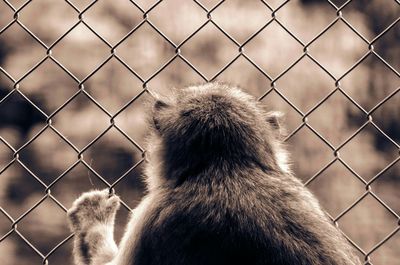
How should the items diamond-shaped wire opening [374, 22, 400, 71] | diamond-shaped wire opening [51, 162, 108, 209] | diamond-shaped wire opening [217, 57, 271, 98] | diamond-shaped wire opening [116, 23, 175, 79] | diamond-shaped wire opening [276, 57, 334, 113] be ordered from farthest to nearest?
diamond-shaped wire opening [374, 22, 400, 71] < diamond-shaped wire opening [276, 57, 334, 113] < diamond-shaped wire opening [51, 162, 108, 209] < diamond-shaped wire opening [217, 57, 271, 98] < diamond-shaped wire opening [116, 23, 175, 79]

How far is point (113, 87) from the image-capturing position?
717 cm

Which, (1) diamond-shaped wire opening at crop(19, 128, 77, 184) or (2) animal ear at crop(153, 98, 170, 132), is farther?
(1) diamond-shaped wire opening at crop(19, 128, 77, 184)

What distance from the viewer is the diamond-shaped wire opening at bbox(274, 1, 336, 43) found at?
732 cm

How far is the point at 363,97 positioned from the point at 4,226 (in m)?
2.62

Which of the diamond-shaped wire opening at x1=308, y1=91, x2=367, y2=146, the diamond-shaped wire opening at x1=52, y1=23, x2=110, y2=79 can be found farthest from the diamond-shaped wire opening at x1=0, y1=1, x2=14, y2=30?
the diamond-shaped wire opening at x1=308, y1=91, x2=367, y2=146

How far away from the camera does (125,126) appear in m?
6.96

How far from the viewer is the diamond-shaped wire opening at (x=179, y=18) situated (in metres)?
7.19

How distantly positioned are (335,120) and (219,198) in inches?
131

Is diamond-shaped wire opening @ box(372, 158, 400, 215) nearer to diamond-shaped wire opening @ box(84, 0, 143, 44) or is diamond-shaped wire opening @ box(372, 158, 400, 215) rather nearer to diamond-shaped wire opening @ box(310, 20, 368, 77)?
diamond-shaped wire opening @ box(310, 20, 368, 77)

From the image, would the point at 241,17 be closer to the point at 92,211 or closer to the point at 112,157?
the point at 112,157

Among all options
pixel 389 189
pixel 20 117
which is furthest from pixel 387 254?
pixel 20 117

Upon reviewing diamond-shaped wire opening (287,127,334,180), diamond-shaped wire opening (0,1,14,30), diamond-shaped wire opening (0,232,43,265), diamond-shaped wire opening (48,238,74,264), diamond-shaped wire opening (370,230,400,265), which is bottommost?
diamond-shaped wire opening (370,230,400,265)

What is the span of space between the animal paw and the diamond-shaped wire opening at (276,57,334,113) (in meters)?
2.52

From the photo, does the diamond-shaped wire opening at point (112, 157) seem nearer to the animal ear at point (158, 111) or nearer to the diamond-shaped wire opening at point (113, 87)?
the diamond-shaped wire opening at point (113, 87)
